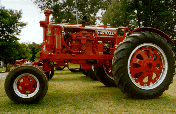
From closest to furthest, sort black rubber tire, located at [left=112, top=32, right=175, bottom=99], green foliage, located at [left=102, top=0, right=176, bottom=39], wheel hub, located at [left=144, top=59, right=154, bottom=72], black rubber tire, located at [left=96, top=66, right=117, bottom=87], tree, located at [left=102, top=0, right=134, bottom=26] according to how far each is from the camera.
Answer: black rubber tire, located at [left=112, top=32, right=175, bottom=99] → wheel hub, located at [left=144, top=59, right=154, bottom=72] → black rubber tire, located at [left=96, top=66, right=117, bottom=87] → green foliage, located at [left=102, top=0, right=176, bottom=39] → tree, located at [left=102, top=0, right=134, bottom=26]

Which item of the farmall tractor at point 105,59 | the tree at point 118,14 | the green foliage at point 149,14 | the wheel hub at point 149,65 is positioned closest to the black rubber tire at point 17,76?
the farmall tractor at point 105,59

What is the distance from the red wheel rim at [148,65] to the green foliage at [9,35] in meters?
21.7

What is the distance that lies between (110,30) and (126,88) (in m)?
2.04

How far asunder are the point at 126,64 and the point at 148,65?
1.75ft

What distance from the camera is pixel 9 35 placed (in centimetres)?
2384

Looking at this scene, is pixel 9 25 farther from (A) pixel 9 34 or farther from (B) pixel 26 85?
(B) pixel 26 85

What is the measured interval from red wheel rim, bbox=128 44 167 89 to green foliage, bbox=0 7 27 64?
2173 centimetres

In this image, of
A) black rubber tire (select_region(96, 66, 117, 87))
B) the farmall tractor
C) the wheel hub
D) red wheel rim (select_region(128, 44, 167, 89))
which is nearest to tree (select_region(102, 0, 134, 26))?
black rubber tire (select_region(96, 66, 117, 87))

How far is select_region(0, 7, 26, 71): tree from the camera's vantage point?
22750mm

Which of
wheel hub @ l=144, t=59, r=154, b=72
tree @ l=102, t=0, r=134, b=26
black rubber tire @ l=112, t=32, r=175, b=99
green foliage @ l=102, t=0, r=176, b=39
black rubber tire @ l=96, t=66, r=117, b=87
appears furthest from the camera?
tree @ l=102, t=0, r=134, b=26

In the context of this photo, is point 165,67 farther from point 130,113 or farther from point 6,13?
point 6,13

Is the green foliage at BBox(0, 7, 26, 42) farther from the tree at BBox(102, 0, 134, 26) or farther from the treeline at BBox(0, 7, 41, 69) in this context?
the tree at BBox(102, 0, 134, 26)

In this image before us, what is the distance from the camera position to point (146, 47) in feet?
12.2

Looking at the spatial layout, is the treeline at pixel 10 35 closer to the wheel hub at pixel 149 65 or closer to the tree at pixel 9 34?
the tree at pixel 9 34
